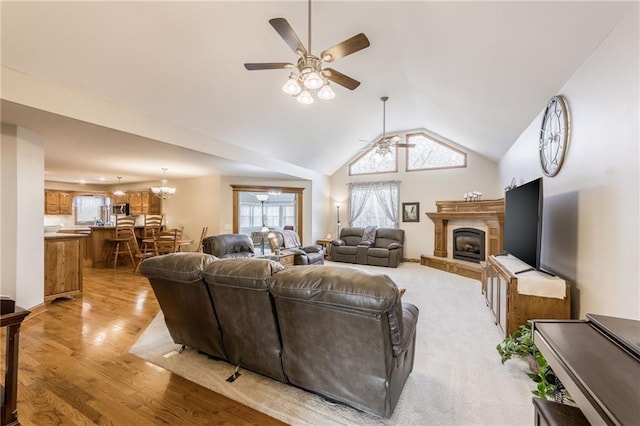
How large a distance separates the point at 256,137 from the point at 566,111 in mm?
4427

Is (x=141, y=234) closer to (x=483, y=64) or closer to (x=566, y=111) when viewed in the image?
(x=483, y=64)

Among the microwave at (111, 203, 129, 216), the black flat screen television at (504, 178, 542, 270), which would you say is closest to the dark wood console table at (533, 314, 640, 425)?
the black flat screen television at (504, 178, 542, 270)

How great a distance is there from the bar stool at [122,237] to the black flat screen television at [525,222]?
720cm

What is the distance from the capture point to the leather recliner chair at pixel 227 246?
4.51 metres

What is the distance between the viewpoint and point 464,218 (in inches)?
257

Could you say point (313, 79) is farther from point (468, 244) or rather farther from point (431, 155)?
point (431, 155)

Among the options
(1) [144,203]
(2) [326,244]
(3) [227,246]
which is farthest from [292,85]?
(1) [144,203]

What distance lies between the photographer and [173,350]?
→ 2.56m

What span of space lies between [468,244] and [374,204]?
2.77 m

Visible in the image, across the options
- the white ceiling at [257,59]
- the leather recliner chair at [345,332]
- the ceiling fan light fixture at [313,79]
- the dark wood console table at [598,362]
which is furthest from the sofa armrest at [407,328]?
the white ceiling at [257,59]

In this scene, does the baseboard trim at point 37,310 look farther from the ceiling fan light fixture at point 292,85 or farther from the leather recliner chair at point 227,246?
the ceiling fan light fixture at point 292,85

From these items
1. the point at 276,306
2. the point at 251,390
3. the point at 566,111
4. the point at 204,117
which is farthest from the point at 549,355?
the point at 204,117

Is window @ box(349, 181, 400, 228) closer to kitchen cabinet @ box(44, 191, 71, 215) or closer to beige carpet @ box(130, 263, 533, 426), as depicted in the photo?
beige carpet @ box(130, 263, 533, 426)

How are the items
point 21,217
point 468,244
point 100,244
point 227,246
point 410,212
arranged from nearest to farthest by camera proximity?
point 21,217
point 227,246
point 468,244
point 100,244
point 410,212
